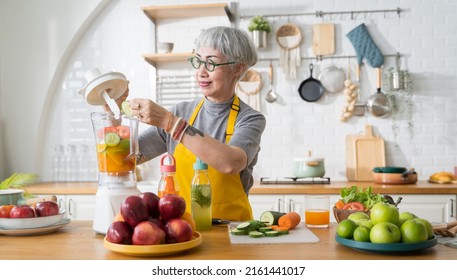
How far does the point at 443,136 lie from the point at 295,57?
1502 mm

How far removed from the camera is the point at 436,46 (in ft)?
16.0

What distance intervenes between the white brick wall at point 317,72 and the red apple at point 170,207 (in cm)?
326

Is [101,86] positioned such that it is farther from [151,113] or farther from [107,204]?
[107,204]

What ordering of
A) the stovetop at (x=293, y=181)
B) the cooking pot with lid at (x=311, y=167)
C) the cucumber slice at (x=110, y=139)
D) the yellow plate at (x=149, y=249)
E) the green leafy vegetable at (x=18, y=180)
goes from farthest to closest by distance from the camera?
the cooking pot with lid at (x=311, y=167)
the stovetop at (x=293, y=181)
the green leafy vegetable at (x=18, y=180)
the cucumber slice at (x=110, y=139)
the yellow plate at (x=149, y=249)

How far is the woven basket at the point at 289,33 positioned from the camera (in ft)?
16.3

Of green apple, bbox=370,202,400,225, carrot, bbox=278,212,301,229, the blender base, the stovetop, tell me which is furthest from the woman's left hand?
the stovetop

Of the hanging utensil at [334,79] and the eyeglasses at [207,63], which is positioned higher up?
the hanging utensil at [334,79]

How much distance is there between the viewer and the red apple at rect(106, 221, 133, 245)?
1732 mm

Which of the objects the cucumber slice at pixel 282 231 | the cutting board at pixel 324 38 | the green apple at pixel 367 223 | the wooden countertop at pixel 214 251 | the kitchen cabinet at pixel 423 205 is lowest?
the kitchen cabinet at pixel 423 205

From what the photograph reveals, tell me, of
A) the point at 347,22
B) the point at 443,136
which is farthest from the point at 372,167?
the point at 347,22

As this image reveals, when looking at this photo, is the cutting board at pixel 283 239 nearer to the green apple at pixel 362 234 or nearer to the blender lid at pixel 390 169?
the green apple at pixel 362 234

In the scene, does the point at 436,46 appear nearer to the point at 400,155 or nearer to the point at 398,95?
the point at 398,95

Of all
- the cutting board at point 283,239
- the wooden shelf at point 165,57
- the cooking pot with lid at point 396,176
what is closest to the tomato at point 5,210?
the cutting board at point 283,239
